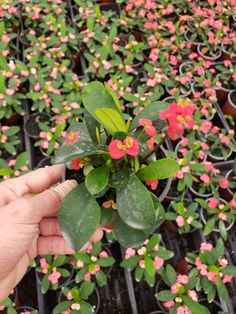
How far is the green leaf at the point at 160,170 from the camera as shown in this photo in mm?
883

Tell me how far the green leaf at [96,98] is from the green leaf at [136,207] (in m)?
0.24

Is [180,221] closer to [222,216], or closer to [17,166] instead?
[222,216]

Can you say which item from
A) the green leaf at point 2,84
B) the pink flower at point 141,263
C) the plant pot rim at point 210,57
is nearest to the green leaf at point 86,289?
the pink flower at point 141,263

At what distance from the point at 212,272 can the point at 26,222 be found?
2.99 feet

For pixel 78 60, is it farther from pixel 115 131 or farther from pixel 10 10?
pixel 115 131

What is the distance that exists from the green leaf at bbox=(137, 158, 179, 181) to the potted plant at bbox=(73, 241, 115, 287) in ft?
2.30

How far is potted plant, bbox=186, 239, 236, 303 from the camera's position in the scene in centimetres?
145

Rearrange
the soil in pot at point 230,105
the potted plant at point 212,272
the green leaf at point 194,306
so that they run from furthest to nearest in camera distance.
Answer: the soil in pot at point 230,105
the potted plant at point 212,272
the green leaf at point 194,306

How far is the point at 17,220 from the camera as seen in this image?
0.97 metres

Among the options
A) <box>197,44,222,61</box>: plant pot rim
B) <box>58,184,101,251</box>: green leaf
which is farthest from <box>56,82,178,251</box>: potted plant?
<box>197,44,222,61</box>: plant pot rim

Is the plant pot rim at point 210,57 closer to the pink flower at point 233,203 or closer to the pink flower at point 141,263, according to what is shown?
the pink flower at point 233,203

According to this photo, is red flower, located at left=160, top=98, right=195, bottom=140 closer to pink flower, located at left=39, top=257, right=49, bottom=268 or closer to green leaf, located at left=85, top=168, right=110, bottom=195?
green leaf, located at left=85, top=168, right=110, bottom=195

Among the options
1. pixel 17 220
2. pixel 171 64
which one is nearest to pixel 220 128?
pixel 171 64

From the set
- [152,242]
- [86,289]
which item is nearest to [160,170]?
[152,242]
